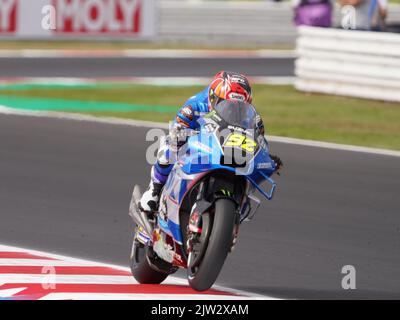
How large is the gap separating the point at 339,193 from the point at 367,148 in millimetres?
2968

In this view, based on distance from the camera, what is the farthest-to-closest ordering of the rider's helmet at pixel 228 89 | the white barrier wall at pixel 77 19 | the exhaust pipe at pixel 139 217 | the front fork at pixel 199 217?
the white barrier wall at pixel 77 19 → the exhaust pipe at pixel 139 217 → the rider's helmet at pixel 228 89 → the front fork at pixel 199 217

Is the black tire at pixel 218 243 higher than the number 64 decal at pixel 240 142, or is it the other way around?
the number 64 decal at pixel 240 142

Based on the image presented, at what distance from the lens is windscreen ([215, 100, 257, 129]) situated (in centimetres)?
739

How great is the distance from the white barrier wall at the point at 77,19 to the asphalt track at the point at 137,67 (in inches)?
49.4

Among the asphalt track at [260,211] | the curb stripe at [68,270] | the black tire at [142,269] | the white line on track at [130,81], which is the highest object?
the black tire at [142,269]

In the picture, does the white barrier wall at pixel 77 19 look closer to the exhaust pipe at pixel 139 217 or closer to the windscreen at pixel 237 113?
the exhaust pipe at pixel 139 217

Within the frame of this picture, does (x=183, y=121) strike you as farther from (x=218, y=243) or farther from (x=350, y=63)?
(x=350, y=63)

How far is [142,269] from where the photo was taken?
318 inches

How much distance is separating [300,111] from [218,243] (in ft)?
36.4

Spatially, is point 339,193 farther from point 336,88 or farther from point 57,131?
point 336,88

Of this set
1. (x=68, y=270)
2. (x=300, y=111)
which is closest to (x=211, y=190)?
(x=68, y=270)

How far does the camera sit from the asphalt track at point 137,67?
2305 cm

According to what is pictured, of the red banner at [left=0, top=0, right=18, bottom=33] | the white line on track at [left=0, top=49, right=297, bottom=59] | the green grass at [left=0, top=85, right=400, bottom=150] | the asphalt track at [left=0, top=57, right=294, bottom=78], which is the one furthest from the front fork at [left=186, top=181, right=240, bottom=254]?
the red banner at [left=0, top=0, right=18, bottom=33]

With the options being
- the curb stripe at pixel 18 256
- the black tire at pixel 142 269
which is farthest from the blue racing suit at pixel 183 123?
the curb stripe at pixel 18 256
